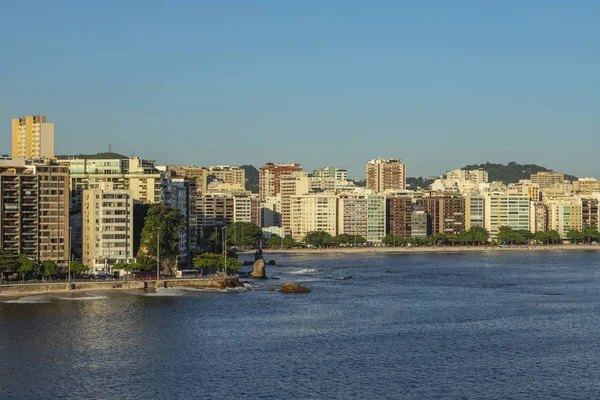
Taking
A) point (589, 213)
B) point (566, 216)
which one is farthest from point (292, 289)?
point (589, 213)

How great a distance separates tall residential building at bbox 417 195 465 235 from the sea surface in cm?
8287

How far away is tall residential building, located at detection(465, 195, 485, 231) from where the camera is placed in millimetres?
160125

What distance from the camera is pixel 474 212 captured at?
161 m

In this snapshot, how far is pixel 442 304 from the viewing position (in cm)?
6244

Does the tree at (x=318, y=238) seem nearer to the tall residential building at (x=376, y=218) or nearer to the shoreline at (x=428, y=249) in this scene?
the shoreline at (x=428, y=249)

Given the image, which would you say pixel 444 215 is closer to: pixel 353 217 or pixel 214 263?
pixel 353 217

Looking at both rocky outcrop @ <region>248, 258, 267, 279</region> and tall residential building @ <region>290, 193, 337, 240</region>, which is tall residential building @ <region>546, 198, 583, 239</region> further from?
rocky outcrop @ <region>248, 258, 267, 279</region>

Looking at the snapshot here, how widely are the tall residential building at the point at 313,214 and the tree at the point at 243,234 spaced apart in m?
17.0

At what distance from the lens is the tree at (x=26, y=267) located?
224ft

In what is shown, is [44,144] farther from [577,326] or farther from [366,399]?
[366,399]

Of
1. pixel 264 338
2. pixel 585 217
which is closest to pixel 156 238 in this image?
pixel 264 338

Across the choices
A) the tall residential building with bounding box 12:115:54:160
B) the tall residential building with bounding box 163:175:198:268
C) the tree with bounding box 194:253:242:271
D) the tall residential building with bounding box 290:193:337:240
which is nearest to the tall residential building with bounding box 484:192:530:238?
the tall residential building with bounding box 290:193:337:240

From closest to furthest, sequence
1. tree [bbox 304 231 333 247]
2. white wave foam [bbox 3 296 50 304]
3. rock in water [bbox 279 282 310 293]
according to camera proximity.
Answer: white wave foam [bbox 3 296 50 304]
rock in water [bbox 279 282 310 293]
tree [bbox 304 231 333 247]

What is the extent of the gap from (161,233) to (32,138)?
125ft
